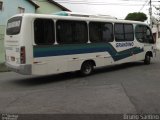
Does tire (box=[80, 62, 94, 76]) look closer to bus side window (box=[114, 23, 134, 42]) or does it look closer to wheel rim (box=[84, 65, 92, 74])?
wheel rim (box=[84, 65, 92, 74])

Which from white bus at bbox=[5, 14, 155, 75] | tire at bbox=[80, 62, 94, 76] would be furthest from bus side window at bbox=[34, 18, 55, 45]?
tire at bbox=[80, 62, 94, 76]

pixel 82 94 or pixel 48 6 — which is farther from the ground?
pixel 48 6

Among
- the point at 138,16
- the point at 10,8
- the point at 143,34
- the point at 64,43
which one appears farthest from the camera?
the point at 138,16

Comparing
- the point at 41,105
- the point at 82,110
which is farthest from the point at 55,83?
the point at 82,110

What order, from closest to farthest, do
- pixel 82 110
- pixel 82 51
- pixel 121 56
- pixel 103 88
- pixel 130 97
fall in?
1. pixel 82 110
2. pixel 130 97
3. pixel 103 88
4. pixel 82 51
5. pixel 121 56

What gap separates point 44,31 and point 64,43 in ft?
3.66

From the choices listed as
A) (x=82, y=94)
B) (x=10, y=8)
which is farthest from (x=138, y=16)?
(x=82, y=94)

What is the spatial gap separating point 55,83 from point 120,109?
5.17m

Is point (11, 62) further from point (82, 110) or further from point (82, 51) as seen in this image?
point (82, 110)

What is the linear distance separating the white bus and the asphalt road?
72cm

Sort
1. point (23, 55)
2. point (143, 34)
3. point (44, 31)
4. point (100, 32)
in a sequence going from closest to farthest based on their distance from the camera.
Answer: point (23, 55) < point (44, 31) < point (100, 32) < point (143, 34)

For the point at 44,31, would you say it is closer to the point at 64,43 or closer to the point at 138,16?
the point at 64,43

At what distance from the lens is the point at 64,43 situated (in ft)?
42.6

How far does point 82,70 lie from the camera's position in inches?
553
